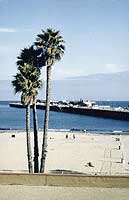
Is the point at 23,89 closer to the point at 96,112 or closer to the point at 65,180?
the point at 65,180

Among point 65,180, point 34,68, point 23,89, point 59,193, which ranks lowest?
point 59,193

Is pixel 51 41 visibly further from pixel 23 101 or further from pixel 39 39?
pixel 23 101

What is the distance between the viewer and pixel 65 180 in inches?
379

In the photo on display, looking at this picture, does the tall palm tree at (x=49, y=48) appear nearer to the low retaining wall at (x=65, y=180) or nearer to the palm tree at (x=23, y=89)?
the palm tree at (x=23, y=89)

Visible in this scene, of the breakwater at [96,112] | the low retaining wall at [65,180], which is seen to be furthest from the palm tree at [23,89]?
the breakwater at [96,112]

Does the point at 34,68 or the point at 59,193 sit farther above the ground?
Answer: the point at 34,68

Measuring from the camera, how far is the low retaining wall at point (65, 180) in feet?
31.4

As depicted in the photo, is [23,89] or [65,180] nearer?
[65,180]

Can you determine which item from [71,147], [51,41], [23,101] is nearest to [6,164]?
[23,101]

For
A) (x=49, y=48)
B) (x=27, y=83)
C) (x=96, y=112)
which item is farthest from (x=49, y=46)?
(x=96, y=112)

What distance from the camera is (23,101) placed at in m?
18.1

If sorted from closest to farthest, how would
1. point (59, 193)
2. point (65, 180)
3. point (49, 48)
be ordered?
point (59, 193), point (65, 180), point (49, 48)

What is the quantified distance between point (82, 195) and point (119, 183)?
1.11m

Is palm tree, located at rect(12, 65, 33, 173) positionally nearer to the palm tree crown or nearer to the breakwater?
the palm tree crown
